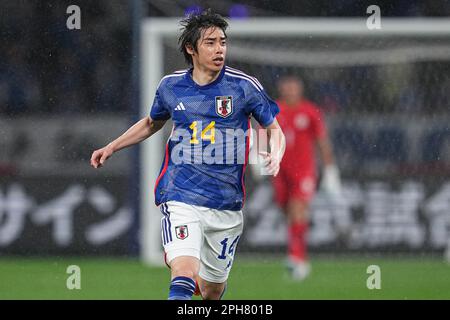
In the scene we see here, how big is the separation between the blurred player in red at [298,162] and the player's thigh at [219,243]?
13.9ft

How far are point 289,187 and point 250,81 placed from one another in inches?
185

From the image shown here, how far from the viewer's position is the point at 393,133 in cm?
1199

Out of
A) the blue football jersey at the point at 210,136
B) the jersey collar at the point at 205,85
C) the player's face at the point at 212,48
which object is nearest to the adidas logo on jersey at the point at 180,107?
the blue football jersey at the point at 210,136

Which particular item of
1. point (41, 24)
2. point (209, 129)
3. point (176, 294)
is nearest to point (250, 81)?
point (209, 129)

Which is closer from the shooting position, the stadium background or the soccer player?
the soccer player

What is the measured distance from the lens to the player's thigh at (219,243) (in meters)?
6.45

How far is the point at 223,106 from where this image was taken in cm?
640

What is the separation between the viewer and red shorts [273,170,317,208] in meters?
11.1

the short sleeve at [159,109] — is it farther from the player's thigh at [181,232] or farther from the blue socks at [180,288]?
the blue socks at [180,288]

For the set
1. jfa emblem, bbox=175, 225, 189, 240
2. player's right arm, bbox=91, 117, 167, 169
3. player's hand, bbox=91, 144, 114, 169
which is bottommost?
jfa emblem, bbox=175, 225, 189, 240

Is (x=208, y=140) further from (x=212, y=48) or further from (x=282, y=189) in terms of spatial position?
(x=282, y=189)

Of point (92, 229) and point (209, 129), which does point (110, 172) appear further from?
point (209, 129)

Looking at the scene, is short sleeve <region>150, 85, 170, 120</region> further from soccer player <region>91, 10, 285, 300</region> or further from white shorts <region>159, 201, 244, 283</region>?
white shorts <region>159, 201, 244, 283</region>

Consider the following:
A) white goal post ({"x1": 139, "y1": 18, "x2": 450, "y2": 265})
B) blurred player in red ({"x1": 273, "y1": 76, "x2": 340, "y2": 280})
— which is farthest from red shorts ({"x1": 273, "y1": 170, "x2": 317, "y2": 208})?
white goal post ({"x1": 139, "y1": 18, "x2": 450, "y2": 265})
